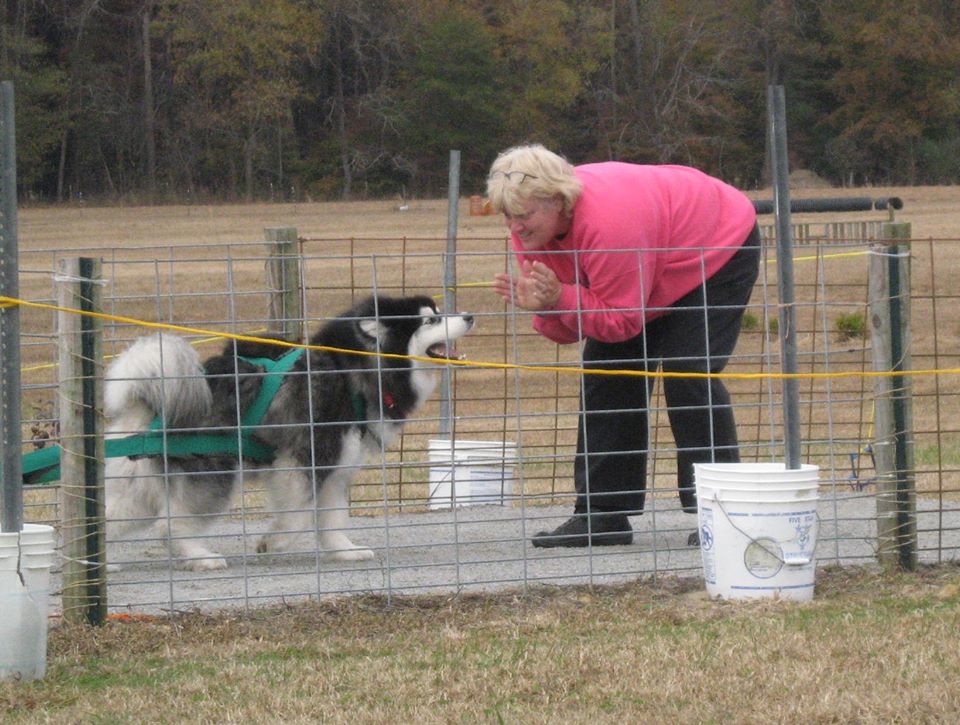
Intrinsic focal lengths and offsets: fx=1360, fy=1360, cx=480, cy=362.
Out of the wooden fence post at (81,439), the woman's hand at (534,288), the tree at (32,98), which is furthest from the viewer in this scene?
A: the tree at (32,98)

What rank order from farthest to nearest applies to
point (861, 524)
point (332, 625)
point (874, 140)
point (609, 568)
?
point (874, 140)
point (861, 524)
point (609, 568)
point (332, 625)

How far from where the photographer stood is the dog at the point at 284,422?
5.04 meters

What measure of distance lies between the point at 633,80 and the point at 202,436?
31804 mm

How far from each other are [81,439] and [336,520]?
1578 millimetres

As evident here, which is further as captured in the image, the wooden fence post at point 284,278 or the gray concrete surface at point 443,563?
the wooden fence post at point 284,278

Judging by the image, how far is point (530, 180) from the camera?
4598mm

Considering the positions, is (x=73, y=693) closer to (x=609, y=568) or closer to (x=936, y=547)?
(x=609, y=568)

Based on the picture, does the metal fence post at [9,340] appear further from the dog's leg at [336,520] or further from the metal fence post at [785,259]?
the metal fence post at [785,259]

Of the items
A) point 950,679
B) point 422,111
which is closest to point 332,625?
point 950,679

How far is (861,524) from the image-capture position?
5531 mm

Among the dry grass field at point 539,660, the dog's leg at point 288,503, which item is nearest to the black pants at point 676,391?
the dry grass field at point 539,660

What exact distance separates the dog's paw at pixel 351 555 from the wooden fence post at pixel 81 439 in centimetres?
137

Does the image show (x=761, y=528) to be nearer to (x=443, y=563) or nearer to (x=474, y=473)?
(x=443, y=563)

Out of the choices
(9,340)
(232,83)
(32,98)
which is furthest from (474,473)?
(232,83)
